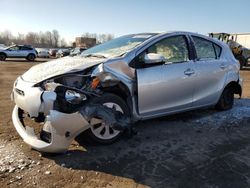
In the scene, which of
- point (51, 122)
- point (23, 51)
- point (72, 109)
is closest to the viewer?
point (51, 122)

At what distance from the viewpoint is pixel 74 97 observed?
3783 millimetres

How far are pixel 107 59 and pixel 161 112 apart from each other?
4.24ft

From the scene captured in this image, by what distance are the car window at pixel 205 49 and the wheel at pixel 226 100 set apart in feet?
2.73

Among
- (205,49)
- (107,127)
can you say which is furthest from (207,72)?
(107,127)

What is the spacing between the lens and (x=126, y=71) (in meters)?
4.29

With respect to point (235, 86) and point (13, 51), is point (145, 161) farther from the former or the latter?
point (13, 51)

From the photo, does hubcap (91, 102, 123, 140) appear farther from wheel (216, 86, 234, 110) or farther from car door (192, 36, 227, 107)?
wheel (216, 86, 234, 110)

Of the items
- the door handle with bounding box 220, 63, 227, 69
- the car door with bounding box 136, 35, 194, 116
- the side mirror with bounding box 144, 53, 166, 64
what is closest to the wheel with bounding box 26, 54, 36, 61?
the door handle with bounding box 220, 63, 227, 69

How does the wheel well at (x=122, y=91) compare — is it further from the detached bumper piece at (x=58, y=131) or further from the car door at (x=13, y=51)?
the car door at (x=13, y=51)

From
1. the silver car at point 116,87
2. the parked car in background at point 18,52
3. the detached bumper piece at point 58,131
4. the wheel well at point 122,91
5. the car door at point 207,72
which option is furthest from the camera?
the parked car in background at point 18,52

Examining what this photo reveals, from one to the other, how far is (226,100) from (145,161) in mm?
3188

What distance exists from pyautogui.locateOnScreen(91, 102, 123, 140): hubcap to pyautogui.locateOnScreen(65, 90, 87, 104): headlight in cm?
34

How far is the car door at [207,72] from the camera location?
5352mm

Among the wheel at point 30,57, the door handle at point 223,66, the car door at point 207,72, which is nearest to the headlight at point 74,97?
the car door at point 207,72
